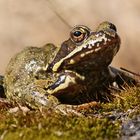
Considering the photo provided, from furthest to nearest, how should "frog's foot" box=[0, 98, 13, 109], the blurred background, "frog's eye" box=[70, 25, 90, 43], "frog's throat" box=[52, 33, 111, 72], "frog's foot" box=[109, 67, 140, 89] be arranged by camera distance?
the blurred background → "frog's foot" box=[109, 67, 140, 89] → "frog's foot" box=[0, 98, 13, 109] → "frog's eye" box=[70, 25, 90, 43] → "frog's throat" box=[52, 33, 111, 72]

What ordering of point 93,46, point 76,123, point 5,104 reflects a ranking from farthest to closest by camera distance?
1. point 5,104
2. point 93,46
3. point 76,123

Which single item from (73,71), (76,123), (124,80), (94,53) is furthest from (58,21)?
(76,123)

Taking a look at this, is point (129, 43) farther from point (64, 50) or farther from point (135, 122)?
point (135, 122)

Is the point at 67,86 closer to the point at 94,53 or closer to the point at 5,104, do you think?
the point at 94,53

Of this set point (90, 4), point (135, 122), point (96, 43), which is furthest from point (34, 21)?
point (135, 122)

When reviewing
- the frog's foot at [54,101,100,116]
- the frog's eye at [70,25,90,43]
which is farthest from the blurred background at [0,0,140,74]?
the frog's foot at [54,101,100,116]

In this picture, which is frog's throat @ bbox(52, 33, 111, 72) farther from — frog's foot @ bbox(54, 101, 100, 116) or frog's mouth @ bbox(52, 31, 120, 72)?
frog's foot @ bbox(54, 101, 100, 116)
